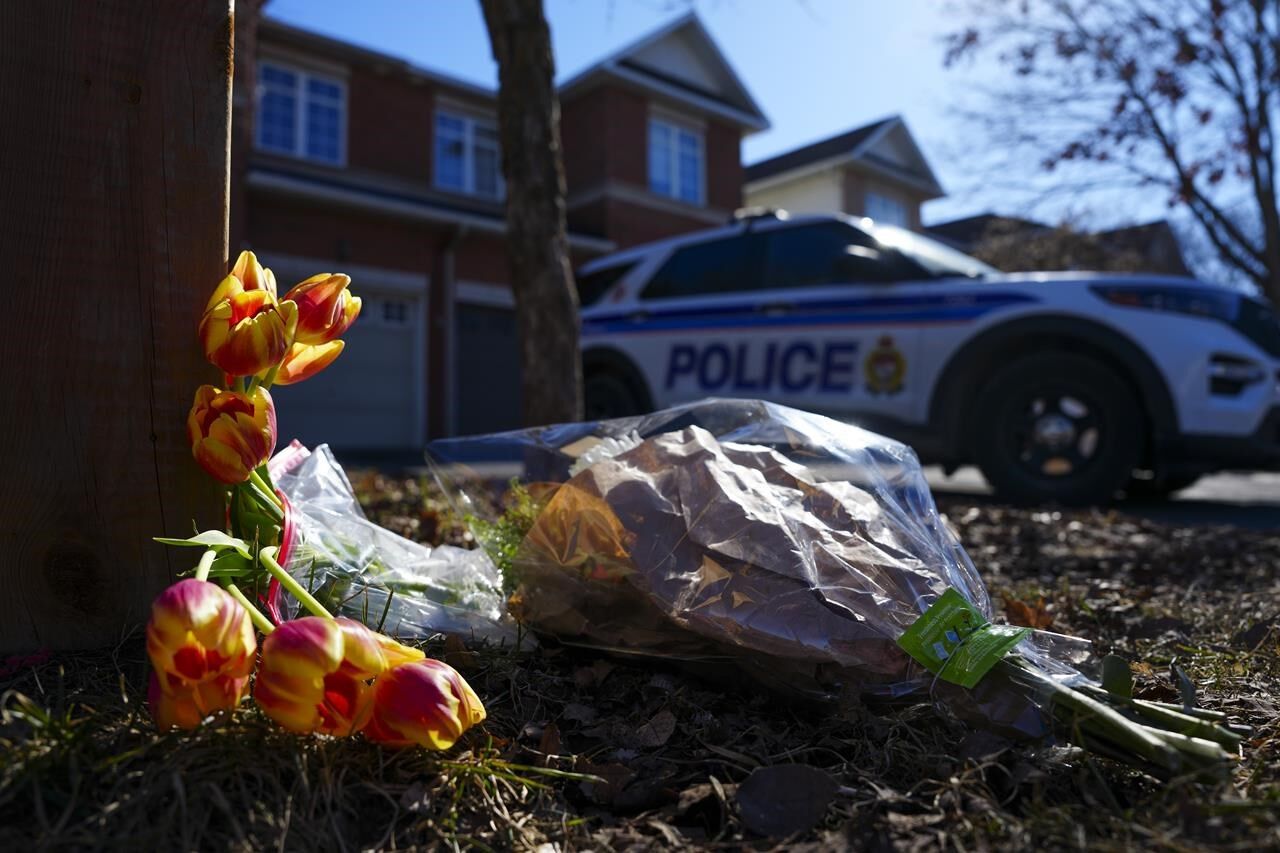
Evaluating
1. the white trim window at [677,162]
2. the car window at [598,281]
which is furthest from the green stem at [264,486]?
Result: the white trim window at [677,162]

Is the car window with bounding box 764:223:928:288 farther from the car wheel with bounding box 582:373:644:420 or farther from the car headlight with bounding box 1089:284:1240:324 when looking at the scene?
the car wheel with bounding box 582:373:644:420

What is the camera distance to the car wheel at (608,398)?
6.89 m

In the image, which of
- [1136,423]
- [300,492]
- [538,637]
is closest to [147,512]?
[300,492]

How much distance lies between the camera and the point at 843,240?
6.14m

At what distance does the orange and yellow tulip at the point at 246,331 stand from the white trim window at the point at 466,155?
47.0 ft

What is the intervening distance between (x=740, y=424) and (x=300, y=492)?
1088 millimetres

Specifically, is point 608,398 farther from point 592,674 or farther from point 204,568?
point 204,568

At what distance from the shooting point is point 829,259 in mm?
6141

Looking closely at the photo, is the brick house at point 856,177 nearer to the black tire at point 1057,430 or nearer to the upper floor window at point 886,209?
the upper floor window at point 886,209

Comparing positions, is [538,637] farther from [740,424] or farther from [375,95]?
[375,95]

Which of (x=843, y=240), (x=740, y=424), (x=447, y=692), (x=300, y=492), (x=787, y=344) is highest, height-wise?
(x=843, y=240)

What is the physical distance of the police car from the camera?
4820 mm

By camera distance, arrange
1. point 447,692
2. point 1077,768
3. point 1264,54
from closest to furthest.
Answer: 1. point 447,692
2. point 1077,768
3. point 1264,54

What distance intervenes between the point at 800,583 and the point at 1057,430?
4.18m
